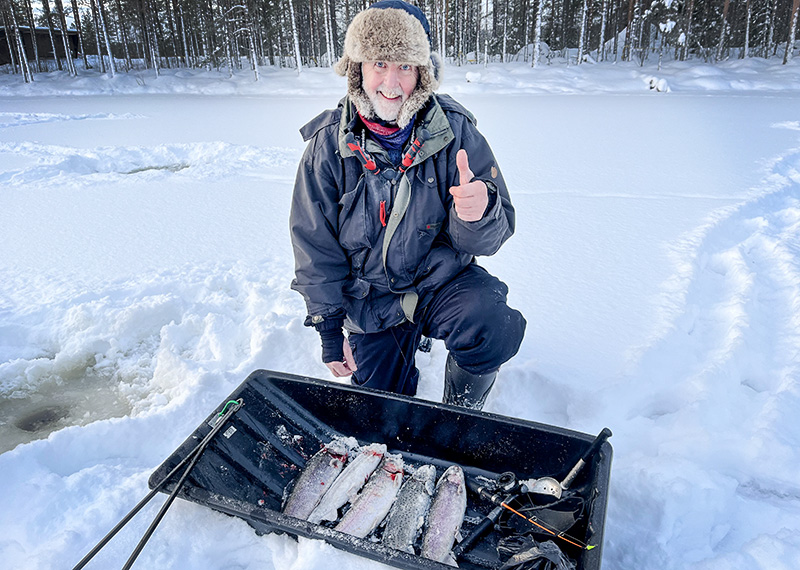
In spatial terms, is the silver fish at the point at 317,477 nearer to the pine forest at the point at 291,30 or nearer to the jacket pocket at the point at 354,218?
the jacket pocket at the point at 354,218

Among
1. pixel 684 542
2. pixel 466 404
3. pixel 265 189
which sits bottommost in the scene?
pixel 684 542

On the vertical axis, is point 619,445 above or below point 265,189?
below

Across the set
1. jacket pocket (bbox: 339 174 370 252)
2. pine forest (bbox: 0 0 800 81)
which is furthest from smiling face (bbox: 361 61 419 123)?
pine forest (bbox: 0 0 800 81)

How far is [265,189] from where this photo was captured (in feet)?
16.6

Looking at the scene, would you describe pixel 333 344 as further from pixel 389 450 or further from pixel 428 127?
pixel 428 127

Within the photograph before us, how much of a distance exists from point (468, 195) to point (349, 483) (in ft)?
3.35

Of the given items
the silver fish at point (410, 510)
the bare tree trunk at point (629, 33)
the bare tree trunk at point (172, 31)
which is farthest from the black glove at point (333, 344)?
the bare tree trunk at point (172, 31)

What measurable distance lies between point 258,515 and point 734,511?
55.3 inches

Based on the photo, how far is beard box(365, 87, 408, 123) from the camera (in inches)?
67.2

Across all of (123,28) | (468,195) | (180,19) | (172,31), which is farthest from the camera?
(172,31)

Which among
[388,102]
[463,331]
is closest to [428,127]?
[388,102]

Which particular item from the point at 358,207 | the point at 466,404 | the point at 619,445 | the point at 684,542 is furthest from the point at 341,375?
the point at 684,542

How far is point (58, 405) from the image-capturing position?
222cm

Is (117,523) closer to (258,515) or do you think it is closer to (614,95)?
(258,515)
